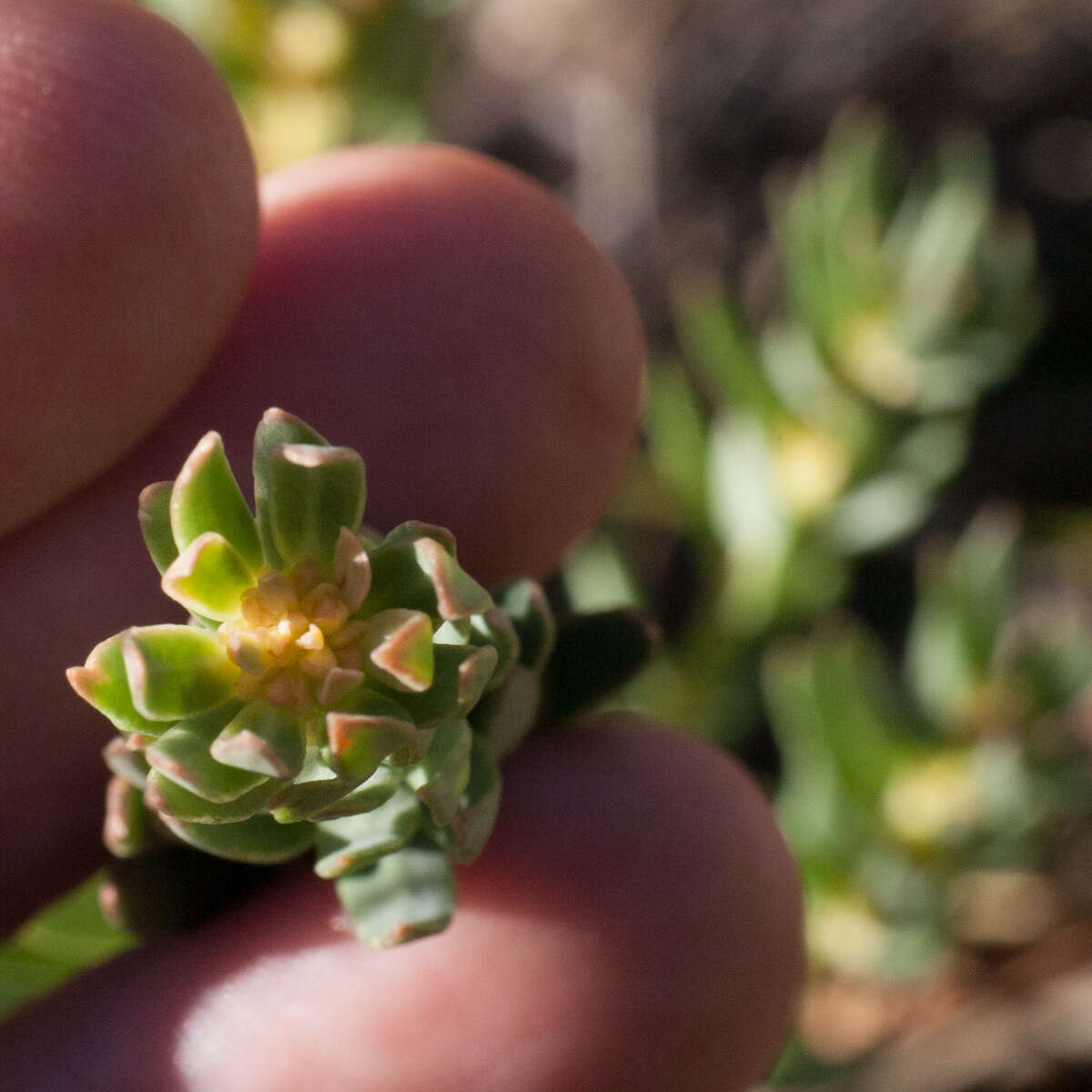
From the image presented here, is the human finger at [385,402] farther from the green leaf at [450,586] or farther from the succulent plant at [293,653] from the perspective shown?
the green leaf at [450,586]

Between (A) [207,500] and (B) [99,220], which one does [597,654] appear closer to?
(A) [207,500]

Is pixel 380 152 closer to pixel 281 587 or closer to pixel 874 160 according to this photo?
pixel 281 587

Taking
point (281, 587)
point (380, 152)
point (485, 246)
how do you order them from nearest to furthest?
point (281, 587) < point (485, 246) < point (380, 152)

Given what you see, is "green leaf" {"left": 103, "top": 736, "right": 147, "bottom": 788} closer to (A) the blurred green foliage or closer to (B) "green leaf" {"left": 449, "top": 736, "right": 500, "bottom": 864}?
(B) "green leaf" {"left": 449, "top": 736, "right": 500, "bottom": 864}

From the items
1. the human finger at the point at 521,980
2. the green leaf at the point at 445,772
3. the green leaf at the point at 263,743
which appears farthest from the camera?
the human finger at the point at 521,980

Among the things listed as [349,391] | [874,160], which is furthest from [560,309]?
[874,160]

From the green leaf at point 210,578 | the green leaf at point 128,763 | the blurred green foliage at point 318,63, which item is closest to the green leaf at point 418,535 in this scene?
the green leaf at point 210,578


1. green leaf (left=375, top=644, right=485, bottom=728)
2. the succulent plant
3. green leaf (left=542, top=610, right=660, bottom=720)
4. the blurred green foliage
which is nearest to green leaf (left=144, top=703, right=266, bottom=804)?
the succulent plant
